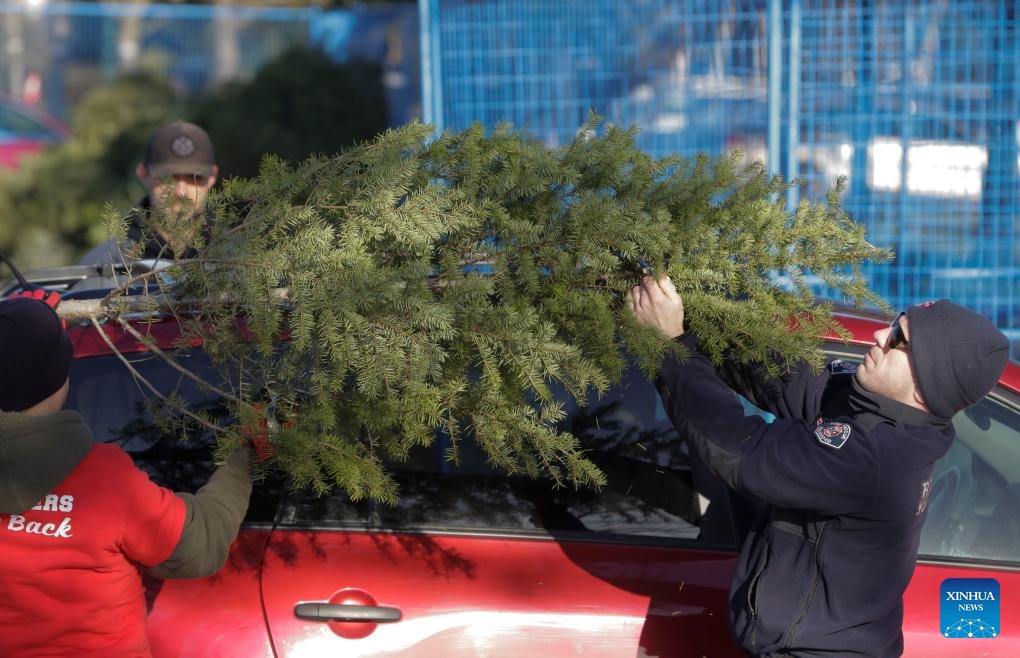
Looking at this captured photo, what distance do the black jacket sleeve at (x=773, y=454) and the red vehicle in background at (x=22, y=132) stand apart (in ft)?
34.7

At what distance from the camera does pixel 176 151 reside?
4086 mm

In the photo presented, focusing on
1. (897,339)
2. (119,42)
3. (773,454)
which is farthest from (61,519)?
(119,42)

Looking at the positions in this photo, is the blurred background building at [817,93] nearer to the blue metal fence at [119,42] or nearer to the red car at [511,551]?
the red car at [511,551]

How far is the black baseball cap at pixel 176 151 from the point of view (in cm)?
407

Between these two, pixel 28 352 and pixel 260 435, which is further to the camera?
pixel 260 435

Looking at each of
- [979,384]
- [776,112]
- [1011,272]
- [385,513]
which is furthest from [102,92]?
[979,384]

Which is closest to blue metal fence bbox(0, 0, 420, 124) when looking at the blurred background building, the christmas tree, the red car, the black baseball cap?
the blurred background building

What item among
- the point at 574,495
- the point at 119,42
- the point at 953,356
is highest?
the point at 119,42

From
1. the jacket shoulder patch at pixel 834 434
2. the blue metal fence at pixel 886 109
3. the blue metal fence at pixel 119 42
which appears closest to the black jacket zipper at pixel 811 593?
the jacket shoulder patch at pixel 834 434

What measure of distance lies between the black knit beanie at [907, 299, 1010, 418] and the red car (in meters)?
0.54

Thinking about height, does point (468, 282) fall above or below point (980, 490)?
above

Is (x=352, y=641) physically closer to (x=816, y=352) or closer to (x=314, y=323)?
(x=314, y=323)

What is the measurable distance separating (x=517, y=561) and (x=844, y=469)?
0.86 meters

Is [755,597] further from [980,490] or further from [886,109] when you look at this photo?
[886,109]
